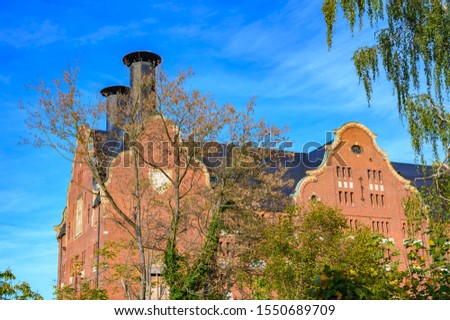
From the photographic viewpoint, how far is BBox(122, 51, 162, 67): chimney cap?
1734 inches

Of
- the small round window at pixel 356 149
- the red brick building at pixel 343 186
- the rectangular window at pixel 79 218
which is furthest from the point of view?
the small round window at pixel 356 149

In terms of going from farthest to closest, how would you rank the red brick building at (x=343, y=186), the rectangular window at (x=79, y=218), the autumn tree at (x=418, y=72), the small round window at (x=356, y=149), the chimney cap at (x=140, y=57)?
the chimney cap at (x=140, y=57), the small round window at (x=356, y=149), the red brick building at (x=343, y=186), the rectangular window at (x=79, y=218), the autumn tree at (x=418, y=72)

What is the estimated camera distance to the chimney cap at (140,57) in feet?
144

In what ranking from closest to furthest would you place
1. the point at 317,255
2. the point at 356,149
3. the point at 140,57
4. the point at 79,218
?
the point at 317,255, the point at 79,218, the point at 356,149, the point at 140,57

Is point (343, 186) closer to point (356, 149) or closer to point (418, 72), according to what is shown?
point (356, 149)

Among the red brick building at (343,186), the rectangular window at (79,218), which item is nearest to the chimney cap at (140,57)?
the red brick building at (343,186)

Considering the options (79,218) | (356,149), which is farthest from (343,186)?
(79,218)

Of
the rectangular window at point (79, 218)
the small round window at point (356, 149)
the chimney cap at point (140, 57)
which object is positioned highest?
the chimney cap at point (140, 57)

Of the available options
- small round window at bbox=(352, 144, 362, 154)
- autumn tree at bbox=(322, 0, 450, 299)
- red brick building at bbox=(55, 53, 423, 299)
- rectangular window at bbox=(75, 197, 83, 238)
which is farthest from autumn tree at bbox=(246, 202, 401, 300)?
rectangular window at bbox=(75, 197, 83, 238)

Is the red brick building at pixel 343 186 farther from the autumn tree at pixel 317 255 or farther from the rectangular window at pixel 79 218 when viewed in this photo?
the autumn tree at pixel 317 255

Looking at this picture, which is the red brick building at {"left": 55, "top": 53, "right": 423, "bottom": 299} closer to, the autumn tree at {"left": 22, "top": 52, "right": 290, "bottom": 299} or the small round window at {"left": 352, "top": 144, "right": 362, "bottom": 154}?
the small round window at {"left": 352, "top": 144, "right": 362, "bottom": 154}

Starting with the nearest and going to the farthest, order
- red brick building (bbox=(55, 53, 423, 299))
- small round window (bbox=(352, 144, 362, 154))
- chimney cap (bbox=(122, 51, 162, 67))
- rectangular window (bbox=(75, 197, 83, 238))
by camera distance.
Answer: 1. rectangular window (bbox=(75, 197, 83, 238))
2. red brick building (bbox=(55, 53, 423, 299))
3. small round window (bbox=(352, 144, 362, 154))
4. chimney cap (bbox=(122, 51, 162, 67))

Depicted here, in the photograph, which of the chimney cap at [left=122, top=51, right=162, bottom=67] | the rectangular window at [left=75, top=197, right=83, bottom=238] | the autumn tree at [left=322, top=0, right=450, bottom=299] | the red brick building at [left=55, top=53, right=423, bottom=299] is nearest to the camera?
the autumn tree at [left=322, top=0, right=450, bottom=299]

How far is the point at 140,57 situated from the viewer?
144ft
